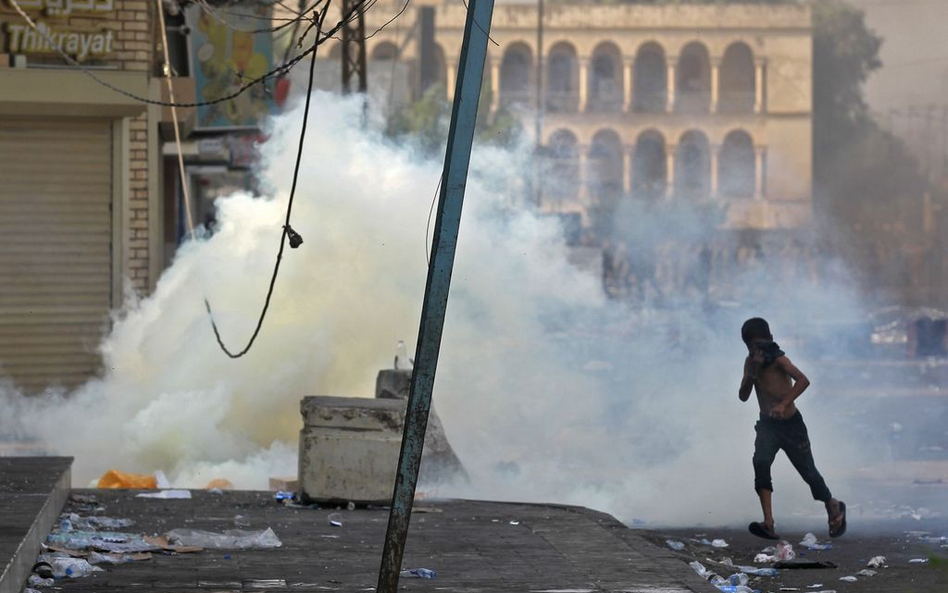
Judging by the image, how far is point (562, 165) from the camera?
60219 millimetres

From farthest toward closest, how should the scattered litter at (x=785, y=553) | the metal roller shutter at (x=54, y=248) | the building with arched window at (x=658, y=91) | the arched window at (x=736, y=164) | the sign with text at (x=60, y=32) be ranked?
the arched window at (x=736, y=164)
the building with arched window at (x=658, y=91)
the metal roller shutter at (x=54, y=248)
the sign with text at (x=60, y=32)
the scattered litter at (x=785, y=553)

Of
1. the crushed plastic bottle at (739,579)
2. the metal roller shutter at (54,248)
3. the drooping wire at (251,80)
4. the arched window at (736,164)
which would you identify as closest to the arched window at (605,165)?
the arched window at (736,164)

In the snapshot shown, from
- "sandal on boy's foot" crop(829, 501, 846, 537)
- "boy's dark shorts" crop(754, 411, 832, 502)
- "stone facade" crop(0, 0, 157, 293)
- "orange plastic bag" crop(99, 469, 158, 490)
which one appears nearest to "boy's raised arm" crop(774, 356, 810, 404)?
"boy's dark shorts" crop(754, 411, 832, 502)

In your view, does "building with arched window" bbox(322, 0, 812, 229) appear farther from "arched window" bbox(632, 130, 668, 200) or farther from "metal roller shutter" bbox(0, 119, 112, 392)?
"metal roller shutter" bbox(0, 119, 112, 392)

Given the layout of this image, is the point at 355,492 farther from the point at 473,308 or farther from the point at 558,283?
the point at 558,283

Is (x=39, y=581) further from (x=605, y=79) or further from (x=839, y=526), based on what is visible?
(x=605, y=79)

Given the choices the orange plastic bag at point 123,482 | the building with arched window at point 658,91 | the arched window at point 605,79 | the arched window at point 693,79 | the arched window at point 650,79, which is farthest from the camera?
the arched window at point 605,79

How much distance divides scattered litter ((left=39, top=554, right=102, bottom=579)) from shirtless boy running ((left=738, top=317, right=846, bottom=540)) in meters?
4.05

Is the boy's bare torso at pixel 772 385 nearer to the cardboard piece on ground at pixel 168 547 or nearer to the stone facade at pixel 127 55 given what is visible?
the cardboard piece on ground at pixel 168 547

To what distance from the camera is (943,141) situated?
153 feet

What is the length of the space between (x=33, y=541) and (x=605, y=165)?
55333 millimetres

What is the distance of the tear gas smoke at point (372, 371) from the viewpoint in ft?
39.1

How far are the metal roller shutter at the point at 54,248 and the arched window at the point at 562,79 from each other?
48090mm

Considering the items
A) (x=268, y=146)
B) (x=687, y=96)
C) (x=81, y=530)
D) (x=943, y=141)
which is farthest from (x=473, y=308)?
(x=687, y=96)
